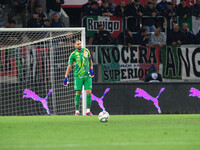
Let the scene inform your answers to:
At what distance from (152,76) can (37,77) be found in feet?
11.9

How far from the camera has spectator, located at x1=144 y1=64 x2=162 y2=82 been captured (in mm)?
16547

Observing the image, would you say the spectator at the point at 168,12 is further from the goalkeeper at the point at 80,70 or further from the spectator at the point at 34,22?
the goalkeeper at the point at 80,70

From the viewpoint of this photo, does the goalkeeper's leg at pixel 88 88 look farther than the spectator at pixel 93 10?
No

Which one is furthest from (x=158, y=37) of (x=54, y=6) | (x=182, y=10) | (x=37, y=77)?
(x=37, y=77)

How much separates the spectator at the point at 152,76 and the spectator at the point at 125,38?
2.11 m

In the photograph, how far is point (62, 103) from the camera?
15617 mm

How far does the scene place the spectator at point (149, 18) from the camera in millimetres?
19609

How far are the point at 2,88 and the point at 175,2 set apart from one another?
8.52 m

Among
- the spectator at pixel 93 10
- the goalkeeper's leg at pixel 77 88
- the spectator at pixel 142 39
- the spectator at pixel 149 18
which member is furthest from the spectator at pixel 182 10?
the goalkeeper's leg at pixel 77 88

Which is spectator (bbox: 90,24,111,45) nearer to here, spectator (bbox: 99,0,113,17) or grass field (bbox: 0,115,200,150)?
spectator (bbox: 99,0,113,17)

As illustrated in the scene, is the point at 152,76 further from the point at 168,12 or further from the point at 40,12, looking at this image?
the point at 40,12

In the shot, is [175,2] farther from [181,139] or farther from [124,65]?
[181,139]

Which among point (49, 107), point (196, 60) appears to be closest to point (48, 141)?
point (49, 107)

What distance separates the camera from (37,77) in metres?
15.4
